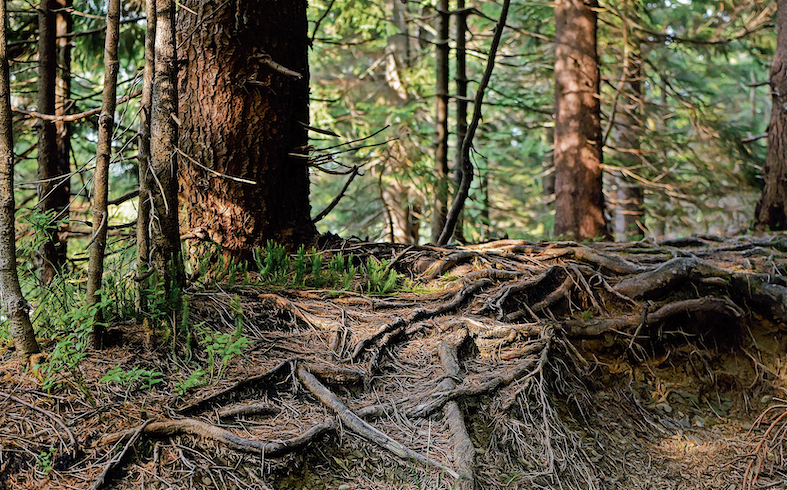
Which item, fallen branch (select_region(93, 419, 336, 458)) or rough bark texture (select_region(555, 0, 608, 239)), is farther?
rough bark texture (select_region(555, 0, 608, 239))

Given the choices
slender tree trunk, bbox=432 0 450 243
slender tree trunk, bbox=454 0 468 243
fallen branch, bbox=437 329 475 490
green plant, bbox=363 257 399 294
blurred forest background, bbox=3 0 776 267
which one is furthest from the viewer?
slender tree trunk, bbox=432 0 450 243

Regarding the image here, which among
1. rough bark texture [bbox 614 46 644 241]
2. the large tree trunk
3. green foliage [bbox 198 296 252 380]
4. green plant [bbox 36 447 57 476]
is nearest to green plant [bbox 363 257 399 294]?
the large tree trunk

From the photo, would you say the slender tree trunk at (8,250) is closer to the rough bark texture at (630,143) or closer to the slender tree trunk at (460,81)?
the slender tree trunk at (460,81)

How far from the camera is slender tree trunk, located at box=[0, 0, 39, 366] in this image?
10.1 feet

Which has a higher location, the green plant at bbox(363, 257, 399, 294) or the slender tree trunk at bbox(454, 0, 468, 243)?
the slender tree trunk at bbox(454, 0, 468, 243)

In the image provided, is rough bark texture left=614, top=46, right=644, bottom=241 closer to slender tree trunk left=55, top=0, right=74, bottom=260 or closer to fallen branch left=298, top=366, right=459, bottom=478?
fallen branch left=298, top=366, right=459, bottom=478

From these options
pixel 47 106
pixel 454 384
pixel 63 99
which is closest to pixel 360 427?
pixel 454 384

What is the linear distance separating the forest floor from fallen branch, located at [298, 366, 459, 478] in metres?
0.01

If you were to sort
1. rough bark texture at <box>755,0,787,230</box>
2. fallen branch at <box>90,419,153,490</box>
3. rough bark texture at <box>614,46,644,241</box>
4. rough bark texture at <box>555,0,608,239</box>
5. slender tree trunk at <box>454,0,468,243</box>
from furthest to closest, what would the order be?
1. rough bark texture at <box>614,46,644,241</box>
2. rough bark texture at <box>555,0,608,239</box>
3. slender tree trunk at <box>454,0,468,243</box>
4. rough bark texture at <box>755,0,787,230</box>
5. fallen branch at <box>90,419,153,490</box>

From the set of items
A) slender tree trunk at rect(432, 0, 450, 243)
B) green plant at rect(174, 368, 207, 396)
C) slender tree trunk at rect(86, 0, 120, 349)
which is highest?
slender tree trunk at rect(432, 0, 450, 243)

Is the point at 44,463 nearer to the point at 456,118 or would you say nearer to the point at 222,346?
the point at 222,346

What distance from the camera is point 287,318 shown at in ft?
13.5

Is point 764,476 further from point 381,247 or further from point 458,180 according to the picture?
point 458,180

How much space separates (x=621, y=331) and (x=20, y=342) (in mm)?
4307
